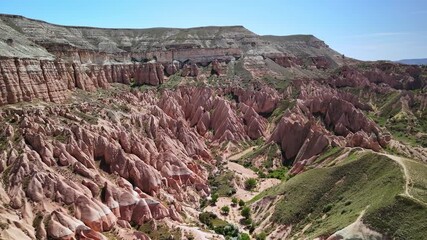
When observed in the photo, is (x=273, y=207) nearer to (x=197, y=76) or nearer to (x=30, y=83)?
(x=30, y=83)

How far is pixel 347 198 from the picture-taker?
6100 cm

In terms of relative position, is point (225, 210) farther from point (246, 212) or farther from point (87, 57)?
point (87, 57)

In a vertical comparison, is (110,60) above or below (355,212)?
above

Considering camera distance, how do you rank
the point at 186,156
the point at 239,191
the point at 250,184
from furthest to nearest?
the point at 186,156, the point at 250,184, the point at 239,191

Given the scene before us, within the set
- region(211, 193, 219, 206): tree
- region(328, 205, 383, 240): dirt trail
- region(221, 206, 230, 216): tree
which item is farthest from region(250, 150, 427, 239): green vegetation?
region(211, 193, 219, 206): tree

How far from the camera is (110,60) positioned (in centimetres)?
15025

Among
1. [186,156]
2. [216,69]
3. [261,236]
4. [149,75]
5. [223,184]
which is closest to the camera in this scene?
[261,236]

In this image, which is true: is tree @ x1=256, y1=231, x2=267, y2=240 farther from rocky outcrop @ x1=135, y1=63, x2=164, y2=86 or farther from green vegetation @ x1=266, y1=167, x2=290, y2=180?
rocky outcrop @ x1=135, y1=63, x2=164, y2=86

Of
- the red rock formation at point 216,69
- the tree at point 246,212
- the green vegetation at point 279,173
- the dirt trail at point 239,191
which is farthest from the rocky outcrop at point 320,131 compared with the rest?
the red rock formation at point 216,69

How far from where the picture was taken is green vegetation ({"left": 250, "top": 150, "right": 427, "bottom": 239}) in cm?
4931

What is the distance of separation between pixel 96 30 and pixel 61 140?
427 ft

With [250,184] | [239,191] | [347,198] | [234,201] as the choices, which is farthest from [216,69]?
[347,198]

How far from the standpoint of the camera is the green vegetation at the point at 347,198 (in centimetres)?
4931

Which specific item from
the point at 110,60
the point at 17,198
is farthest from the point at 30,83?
the point at 110,60
